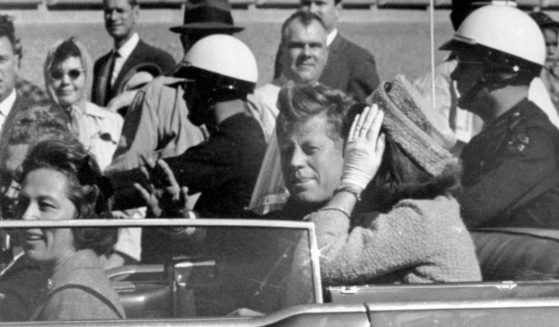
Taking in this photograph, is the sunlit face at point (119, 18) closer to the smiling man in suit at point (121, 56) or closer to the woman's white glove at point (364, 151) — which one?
the smiling man in suit at point (121, 56)

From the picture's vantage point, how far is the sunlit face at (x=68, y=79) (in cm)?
598

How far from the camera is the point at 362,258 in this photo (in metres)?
3.68

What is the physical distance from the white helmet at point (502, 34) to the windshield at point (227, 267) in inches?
56.2

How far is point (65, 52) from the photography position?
5.89 metres

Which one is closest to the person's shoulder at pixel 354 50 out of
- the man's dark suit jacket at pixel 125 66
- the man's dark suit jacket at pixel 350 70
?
the man's dark suit jacket at pixel 350 70

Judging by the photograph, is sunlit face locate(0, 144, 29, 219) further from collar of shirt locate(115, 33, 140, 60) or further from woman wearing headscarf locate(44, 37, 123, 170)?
collar of shirt locate(115, 33, 140, 60)

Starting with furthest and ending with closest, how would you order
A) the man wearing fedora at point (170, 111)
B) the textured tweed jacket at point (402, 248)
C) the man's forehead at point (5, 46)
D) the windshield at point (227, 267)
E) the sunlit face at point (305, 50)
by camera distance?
1. the sunlit face at point (305, 50)
2. the man's forehead at point (5, 46)
3. the man wearing fedora at point (170, 111)
4. the textured tweed jacket at point (402, 248)
5. the windshield at point (227, 267)

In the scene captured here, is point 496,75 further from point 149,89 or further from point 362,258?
point 149,89

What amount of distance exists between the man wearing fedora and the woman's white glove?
3.97ft

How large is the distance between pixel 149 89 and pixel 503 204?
2029 mm

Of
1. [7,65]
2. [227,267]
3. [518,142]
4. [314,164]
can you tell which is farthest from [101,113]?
[227,267]

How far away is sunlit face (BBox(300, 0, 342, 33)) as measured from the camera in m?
5.54

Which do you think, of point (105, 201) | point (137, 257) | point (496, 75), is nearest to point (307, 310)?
point (137, 257)

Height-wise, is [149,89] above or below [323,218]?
above
